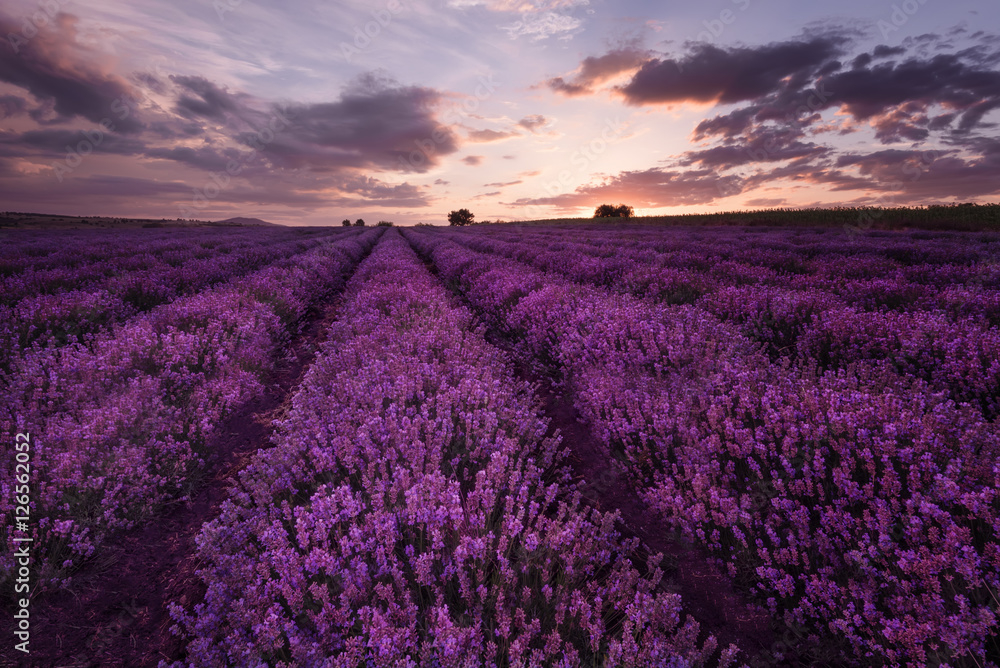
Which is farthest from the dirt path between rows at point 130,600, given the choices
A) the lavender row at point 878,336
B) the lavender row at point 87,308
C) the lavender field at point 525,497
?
the lavender row at point 878,336

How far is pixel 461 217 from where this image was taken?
83.2 meters

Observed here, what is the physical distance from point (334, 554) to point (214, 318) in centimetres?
520

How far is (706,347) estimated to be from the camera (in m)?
3.93

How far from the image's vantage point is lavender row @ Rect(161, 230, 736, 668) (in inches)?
59.9

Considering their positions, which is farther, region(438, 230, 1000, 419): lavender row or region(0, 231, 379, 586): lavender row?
region(438, 230, 1000, 419): lavender row

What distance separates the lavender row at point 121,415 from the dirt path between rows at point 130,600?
12cm

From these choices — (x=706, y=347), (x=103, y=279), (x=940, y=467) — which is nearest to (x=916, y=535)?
(x=940, y=467)

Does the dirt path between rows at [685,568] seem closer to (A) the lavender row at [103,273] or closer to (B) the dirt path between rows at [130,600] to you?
(B) the dirt path between rows at [130,600]

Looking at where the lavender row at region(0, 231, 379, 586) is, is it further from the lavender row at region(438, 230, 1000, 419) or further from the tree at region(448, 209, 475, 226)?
the tree at region(448, 209, 475, 226)

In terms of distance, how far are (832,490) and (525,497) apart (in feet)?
5.14

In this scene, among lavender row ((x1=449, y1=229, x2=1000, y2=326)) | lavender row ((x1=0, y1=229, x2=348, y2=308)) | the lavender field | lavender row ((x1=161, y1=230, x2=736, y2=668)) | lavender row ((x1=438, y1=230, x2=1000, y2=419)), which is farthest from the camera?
lavender row ((x1=0, y1=229, x2=348, y2=308))

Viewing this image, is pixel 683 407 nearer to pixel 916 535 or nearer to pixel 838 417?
pixel 838 417

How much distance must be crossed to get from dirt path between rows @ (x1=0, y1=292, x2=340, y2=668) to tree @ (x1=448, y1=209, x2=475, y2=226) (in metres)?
83.2

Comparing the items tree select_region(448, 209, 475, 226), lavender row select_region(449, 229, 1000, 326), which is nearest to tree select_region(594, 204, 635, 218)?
tree select_region(448, 209, 475, 226)
